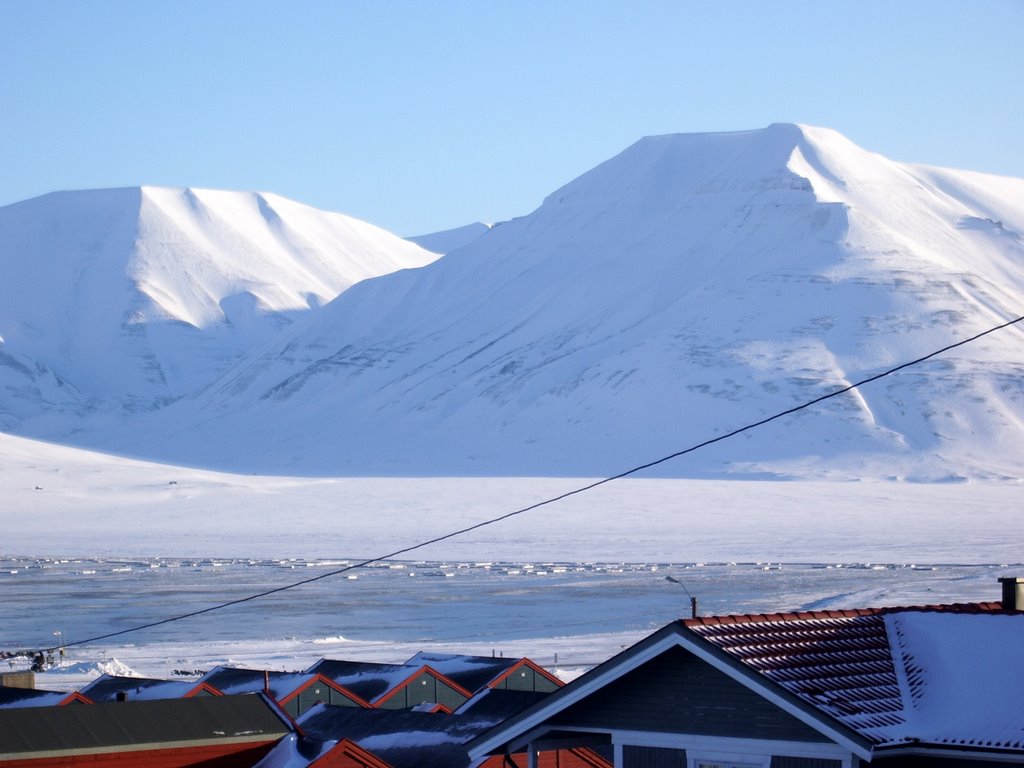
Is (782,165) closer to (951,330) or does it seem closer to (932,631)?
(951,330)

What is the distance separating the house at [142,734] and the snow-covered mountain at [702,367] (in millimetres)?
118068

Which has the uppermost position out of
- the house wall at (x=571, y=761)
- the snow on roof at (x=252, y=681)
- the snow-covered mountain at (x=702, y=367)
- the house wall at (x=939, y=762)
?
the snow-covered mountain at (x=702, y=367)

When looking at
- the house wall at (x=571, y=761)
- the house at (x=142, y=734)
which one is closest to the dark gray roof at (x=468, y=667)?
the house wall at (x=571, y=761)

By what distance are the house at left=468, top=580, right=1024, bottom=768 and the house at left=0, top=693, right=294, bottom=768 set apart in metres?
5.68

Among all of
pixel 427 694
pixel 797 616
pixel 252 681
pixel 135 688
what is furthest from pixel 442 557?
pixel 797 616

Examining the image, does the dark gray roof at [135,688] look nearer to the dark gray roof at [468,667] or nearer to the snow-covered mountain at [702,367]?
the dark gray roof at [468,667]

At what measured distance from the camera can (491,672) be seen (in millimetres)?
26984

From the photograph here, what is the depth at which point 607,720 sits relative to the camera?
935 cm

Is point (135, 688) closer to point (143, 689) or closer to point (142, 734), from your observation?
point (143, 689)

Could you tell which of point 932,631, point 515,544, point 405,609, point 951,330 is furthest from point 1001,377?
point 932,631

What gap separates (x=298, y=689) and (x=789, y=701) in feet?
55.5

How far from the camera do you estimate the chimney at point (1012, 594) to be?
38.1 ft

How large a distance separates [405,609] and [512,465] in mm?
94242

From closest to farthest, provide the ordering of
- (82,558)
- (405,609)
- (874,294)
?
(405,609) < (82,558) < (874,294)
